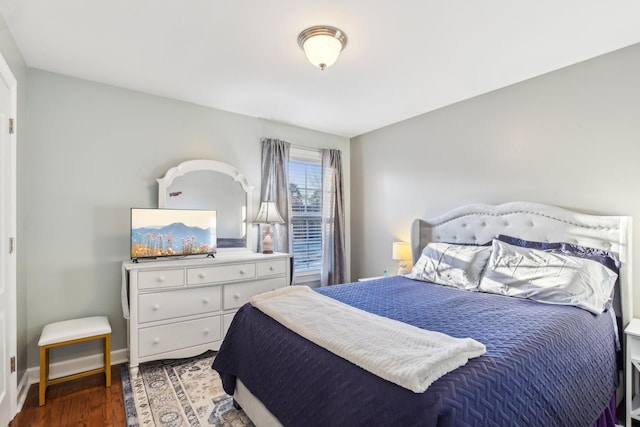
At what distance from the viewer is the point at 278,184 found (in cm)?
387

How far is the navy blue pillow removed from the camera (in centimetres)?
227

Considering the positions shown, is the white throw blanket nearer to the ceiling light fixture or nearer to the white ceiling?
the ceiling light fixture

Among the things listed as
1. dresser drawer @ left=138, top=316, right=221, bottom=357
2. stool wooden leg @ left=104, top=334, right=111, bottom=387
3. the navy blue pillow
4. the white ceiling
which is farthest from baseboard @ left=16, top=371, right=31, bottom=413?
the navy blue pillow

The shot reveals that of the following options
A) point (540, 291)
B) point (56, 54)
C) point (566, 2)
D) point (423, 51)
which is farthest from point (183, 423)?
point (566, 2)

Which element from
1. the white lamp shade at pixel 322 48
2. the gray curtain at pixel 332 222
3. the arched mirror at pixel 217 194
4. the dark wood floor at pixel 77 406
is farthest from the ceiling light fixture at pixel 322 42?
the dark wood floor at pixel 77 406

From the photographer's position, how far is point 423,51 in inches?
92.7

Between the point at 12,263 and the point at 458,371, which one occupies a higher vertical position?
the point at 12,263

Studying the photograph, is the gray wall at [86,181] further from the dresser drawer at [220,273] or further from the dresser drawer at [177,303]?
the dresser drawer at [220,273]

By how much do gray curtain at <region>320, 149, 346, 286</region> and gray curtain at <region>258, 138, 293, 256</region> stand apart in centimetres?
61

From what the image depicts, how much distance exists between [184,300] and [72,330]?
31.0 inches

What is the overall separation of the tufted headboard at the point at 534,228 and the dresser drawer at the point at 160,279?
2422 millimetres

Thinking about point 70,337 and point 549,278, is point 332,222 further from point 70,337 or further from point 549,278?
point 70,337

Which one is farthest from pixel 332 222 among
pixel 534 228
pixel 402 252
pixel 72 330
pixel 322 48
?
pixel 72 330

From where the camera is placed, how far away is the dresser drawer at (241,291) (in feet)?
9.99
